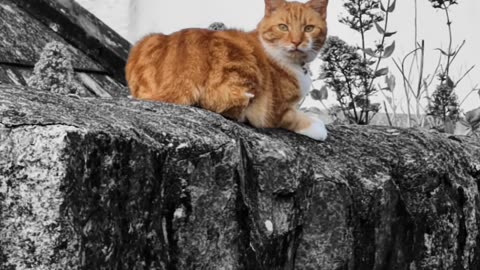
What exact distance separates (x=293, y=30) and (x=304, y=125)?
30cm

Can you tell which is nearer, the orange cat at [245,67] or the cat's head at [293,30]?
the orange cat at [245,67]

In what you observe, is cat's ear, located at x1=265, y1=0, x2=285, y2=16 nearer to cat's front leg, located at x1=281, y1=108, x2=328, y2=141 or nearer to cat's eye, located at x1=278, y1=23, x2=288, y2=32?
cat's eye, located at x1=278, y1=23, x2=288, y2=32

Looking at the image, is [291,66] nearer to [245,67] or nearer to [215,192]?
[245,67]

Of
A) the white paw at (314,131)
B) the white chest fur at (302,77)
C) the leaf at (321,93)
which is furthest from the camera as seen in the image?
the leaf at (321,93)

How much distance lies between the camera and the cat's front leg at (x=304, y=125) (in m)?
2.77

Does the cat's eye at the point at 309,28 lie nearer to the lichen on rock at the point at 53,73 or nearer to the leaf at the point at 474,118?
the lichen on rock at the point at 53,73

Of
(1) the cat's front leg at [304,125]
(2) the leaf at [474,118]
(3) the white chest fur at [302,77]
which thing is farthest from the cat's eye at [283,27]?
(2) the leaf at [474,118]

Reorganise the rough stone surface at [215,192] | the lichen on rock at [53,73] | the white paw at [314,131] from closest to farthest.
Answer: the rough stone surface at [215,192]
the white paw at [314,131]
the lichen on rock at [53,73]

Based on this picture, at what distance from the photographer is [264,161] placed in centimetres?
244

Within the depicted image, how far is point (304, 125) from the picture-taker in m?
2.77

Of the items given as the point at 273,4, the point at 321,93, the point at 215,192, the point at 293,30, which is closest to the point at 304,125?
the point at 293,30

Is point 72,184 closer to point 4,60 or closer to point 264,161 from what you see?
point 264,161

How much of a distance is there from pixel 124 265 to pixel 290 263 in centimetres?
71

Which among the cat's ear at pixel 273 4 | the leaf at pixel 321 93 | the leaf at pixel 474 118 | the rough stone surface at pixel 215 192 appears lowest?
the rough stone surface at pixel 215 192
